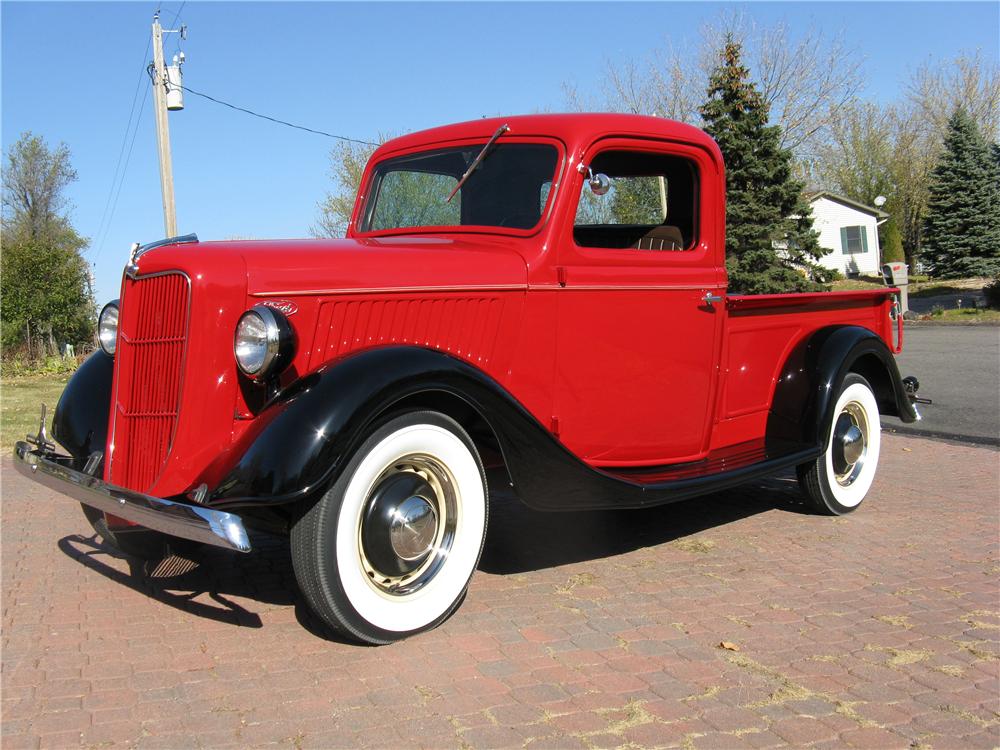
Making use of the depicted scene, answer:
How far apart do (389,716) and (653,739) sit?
798 millimetres

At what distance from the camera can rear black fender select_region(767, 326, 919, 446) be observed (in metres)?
5.00

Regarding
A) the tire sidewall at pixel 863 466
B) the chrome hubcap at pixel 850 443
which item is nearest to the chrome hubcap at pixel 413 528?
the tire sidewall at pixel 863 466

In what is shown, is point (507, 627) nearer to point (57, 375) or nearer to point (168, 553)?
point (168, 553)

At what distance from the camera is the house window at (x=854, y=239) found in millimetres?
39031

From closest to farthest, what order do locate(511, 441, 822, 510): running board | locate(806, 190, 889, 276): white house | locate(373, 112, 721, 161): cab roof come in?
1. locate(511, 441, 822, 510): running board
2. locate(373, 112, 721, 161): cab roof
3. locate(806, 190, 889, 276): white house

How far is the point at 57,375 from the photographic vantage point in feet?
52.4

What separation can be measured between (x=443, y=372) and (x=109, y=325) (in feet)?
5.57

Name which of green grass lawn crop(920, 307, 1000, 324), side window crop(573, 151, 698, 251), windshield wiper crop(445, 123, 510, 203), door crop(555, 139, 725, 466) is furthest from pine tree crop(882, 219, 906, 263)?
windshield wiper crop(445, 123, 510, 203)

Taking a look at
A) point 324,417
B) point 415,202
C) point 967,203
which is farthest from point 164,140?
point 967,203

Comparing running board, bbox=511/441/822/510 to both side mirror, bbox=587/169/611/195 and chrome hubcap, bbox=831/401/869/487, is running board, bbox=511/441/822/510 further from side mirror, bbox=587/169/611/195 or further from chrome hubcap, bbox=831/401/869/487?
side mirror, bbox=587/169/611/195

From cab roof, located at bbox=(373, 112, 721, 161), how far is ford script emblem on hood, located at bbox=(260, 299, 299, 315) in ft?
5.17

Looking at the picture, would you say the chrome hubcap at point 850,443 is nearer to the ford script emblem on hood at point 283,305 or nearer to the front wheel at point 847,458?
the front wheel at point 847,458

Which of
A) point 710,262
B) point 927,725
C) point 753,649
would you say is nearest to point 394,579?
point 753,649

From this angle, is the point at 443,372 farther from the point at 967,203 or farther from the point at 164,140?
the point at 967,203
